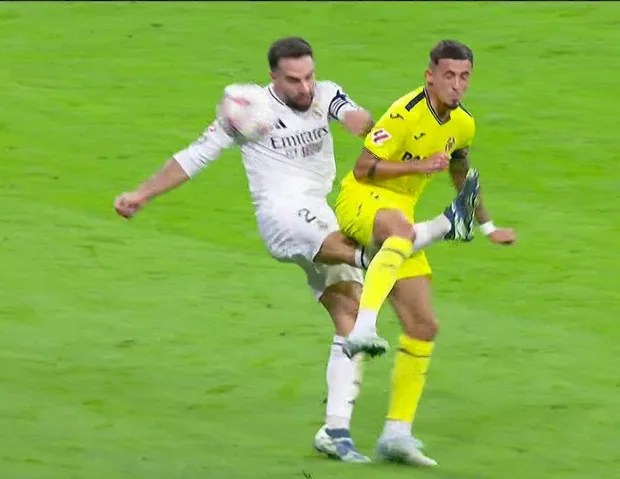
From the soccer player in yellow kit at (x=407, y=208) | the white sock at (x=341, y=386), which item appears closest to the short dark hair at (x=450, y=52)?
the soccer player in yellow kit at (x=407, y=208)

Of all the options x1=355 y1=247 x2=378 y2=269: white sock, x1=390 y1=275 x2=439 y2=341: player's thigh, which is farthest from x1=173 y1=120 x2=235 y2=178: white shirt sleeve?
x1=390 y1=275 x2=439 y2=341: player's thigh

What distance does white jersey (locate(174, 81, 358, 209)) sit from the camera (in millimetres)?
8174

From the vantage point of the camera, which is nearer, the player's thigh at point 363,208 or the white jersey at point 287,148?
the player's thigh at point 363,208

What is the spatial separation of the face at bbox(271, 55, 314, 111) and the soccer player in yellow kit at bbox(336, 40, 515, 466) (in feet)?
1.27

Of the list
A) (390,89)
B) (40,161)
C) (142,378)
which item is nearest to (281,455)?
(142,378)

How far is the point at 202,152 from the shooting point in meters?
8.13

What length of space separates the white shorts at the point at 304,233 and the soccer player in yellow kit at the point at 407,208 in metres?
0.12

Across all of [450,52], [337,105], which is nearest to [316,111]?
[337,105]

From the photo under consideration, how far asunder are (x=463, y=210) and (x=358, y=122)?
2.15 feet

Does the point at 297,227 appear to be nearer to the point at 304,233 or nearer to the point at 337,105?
the point at 304,233

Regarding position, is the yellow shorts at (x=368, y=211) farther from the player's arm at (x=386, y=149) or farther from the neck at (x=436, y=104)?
the neck at (x=436, y=104)

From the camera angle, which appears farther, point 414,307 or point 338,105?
point 338,105

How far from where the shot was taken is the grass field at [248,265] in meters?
8.46

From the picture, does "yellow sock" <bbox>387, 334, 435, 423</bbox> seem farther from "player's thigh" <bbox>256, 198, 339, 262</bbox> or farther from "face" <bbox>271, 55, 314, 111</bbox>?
"face" <bbox>271, 55, 314, 111</bbox>
